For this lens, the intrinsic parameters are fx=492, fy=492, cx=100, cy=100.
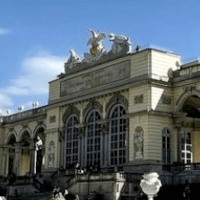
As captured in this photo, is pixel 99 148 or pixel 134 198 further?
pixel 99 148

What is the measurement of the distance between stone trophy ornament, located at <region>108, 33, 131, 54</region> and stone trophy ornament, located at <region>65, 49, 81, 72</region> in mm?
5616

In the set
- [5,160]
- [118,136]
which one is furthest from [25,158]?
[118,136]

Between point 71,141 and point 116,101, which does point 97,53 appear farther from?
point 71,141

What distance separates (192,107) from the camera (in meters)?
40.6

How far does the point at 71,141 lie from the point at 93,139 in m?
3.28

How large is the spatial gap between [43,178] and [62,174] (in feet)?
18.3

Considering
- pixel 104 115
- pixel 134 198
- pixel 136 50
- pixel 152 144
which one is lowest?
pixel 134 198

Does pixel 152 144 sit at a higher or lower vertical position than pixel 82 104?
lower

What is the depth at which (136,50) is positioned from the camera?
39.4m

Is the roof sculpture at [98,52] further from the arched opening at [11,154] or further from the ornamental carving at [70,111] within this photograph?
the arched opening at [11,154]

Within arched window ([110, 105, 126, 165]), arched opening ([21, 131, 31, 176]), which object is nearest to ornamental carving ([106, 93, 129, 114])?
arched window ([110, 105, 126, 165])

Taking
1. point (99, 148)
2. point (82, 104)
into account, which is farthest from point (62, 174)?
point (82, 104)

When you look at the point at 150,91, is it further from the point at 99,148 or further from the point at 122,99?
the point at 99,148

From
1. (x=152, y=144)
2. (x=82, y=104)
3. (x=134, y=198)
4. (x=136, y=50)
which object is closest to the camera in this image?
(x=134, y=198)
